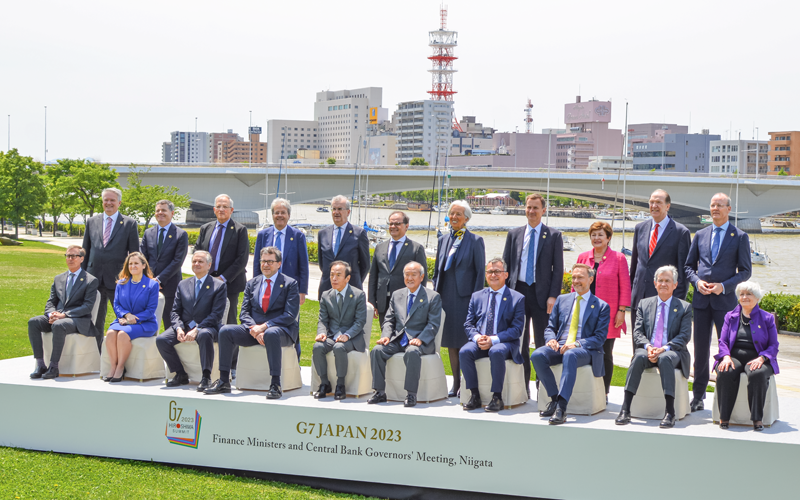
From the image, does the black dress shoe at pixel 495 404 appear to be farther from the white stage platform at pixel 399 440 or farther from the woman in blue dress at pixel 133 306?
the woman in blue dress at pixel 133 306

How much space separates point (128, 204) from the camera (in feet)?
130

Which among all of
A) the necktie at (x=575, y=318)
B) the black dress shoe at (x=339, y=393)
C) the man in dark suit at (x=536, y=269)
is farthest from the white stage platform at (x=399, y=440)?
the man in dark suit at (x=536, y=269)

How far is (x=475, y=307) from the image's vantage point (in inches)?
245

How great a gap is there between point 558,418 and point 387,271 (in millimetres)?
2188

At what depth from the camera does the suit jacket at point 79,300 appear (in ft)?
22.9

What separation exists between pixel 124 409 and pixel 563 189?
46.4 m

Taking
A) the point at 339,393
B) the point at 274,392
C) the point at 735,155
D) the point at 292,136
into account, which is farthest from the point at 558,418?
the point at 292,136

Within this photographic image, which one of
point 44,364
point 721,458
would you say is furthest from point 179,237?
point 721,458

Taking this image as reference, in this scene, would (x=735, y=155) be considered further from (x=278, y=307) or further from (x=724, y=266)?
(x=278, y=307)

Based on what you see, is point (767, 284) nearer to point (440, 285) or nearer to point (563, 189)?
point (563, 189)

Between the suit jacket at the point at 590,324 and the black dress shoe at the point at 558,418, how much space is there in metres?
0.50

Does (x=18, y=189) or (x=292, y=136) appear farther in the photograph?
(x=292, y=136)

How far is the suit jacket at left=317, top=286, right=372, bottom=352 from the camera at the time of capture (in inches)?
251

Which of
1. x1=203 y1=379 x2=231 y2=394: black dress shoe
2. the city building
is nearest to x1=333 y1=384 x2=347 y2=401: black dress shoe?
x1=203 y1=379 x2=231 y2=394: black dress shoe
